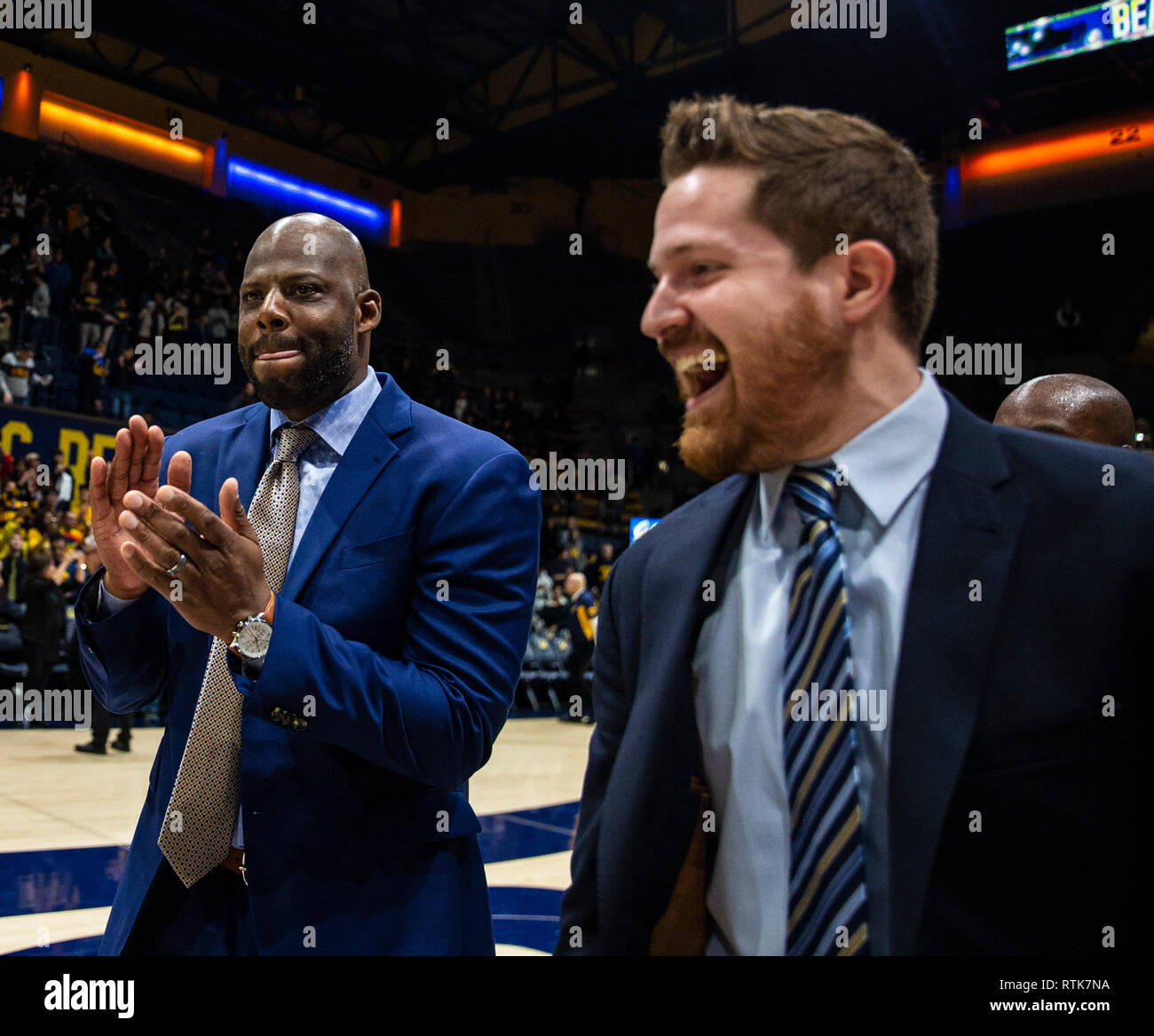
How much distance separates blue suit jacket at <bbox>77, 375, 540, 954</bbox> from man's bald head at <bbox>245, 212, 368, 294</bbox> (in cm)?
27

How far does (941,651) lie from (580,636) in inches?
443

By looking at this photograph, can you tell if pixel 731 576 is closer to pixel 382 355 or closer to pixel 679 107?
pixel 679 107

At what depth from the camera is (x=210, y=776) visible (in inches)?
58.3

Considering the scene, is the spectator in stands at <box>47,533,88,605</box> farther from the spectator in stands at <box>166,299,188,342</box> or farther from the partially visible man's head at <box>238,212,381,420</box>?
the partially visible man's head at <box>238,212,381,420</box>

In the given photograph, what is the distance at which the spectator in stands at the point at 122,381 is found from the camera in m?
13.0

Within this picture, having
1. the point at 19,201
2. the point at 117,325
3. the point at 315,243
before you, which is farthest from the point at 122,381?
the point at 315,243

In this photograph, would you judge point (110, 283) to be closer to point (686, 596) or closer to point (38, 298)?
point (38, 298)

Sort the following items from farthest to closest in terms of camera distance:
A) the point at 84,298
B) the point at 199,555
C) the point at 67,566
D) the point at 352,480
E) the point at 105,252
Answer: the point at 105,252, the point at 84,298, the point at 67,566, the point at 352,480, the point at 199,555

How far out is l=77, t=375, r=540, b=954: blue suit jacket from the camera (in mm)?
1370

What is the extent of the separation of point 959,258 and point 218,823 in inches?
737

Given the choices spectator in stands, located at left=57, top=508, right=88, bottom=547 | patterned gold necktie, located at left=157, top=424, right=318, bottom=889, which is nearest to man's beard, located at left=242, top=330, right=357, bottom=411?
patterned gold necktie, located at left=157, top=424, right=318, bottom=889

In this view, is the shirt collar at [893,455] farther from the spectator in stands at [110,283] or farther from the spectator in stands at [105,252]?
the spectator in stands at [105,252]

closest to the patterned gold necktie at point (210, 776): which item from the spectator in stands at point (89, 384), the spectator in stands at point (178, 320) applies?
the spectator in stands at point (89, 384)
